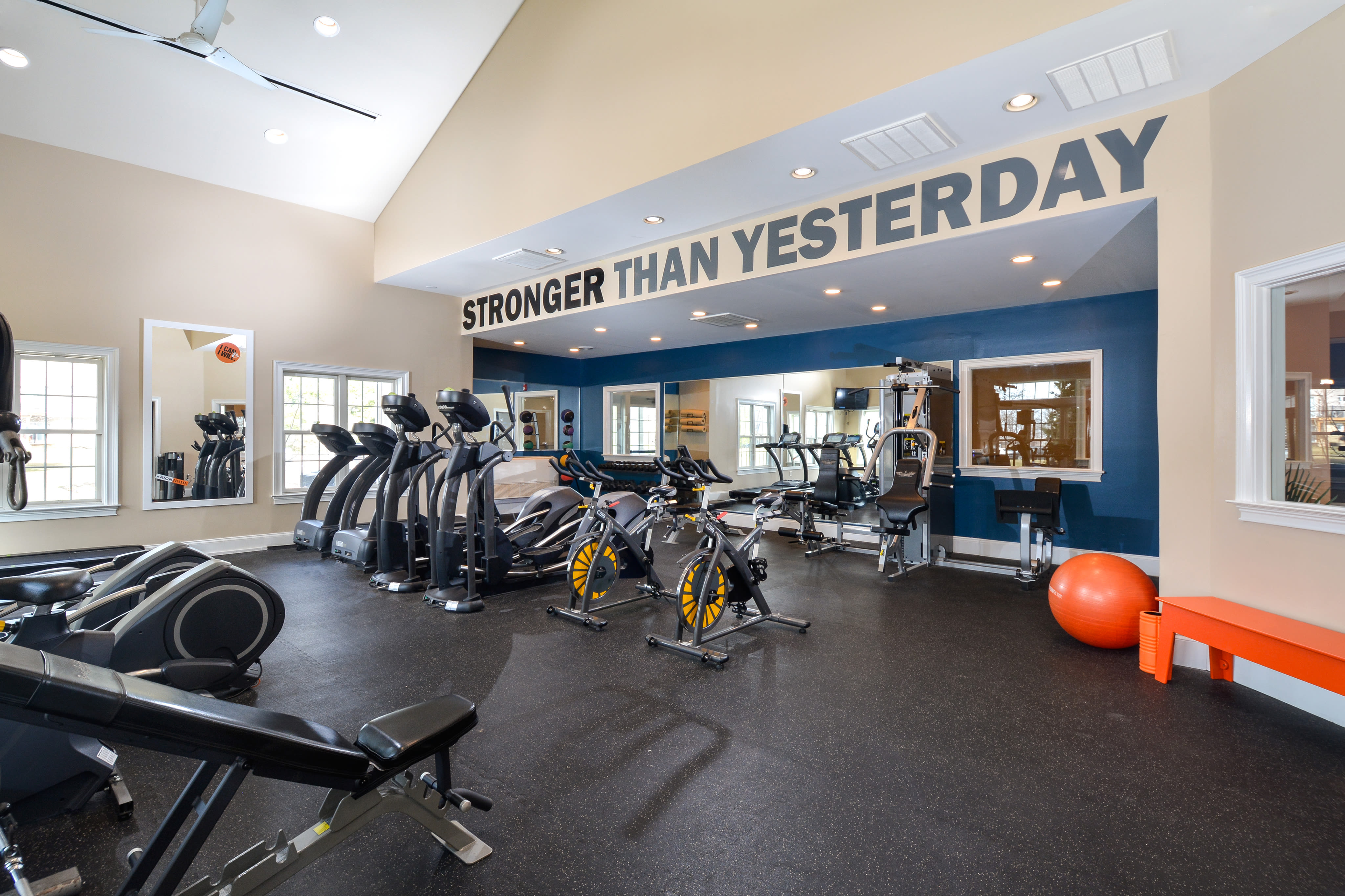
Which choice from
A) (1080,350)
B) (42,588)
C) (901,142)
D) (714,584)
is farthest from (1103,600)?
(42,588)

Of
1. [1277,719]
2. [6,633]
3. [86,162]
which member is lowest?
[1277,719]

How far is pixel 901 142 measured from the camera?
3828mm

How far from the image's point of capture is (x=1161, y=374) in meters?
3.42

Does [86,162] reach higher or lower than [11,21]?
lower

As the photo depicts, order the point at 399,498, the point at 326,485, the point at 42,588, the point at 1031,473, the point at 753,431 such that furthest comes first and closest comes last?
1. the point at 753,431
2. the point at 326,485
3. the point at 1031,473
4. the point at 399,498
5. the point at 42,588

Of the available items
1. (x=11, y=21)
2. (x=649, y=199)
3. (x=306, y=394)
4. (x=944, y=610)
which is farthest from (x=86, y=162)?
(x=944, y=610)

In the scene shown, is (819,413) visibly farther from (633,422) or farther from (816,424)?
(633,422)

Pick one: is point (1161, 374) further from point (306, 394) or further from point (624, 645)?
point (306, 394)

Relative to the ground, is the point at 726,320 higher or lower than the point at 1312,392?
higher

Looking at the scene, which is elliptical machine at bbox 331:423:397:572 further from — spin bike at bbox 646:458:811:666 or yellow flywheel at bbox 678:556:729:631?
yellow flywheel at bbox 678:556:729:631

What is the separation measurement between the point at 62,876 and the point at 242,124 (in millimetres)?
6751

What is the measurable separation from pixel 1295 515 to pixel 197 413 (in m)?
8.84

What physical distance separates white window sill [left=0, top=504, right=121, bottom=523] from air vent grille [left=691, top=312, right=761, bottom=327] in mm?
6311

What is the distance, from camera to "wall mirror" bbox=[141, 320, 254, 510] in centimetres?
613
